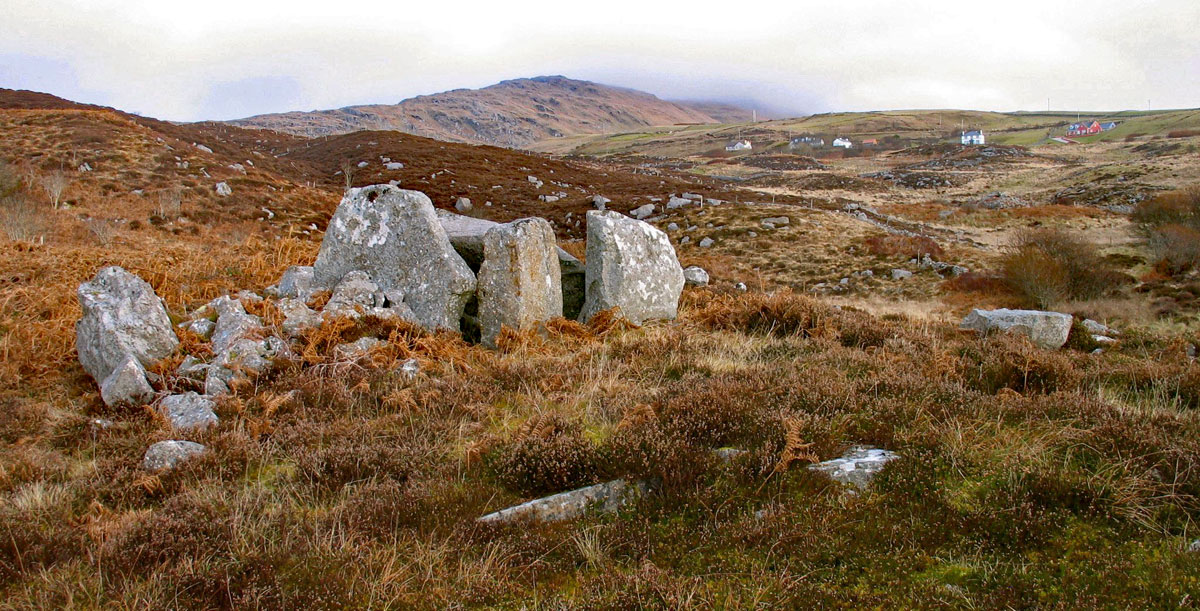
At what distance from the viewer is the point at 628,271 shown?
376 inches

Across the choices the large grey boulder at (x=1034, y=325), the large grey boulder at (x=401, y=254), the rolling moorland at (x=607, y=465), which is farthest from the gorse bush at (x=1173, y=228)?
the large grey boulder at (x=401, y=254)

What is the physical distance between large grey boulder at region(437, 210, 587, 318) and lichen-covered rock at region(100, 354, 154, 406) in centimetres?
467

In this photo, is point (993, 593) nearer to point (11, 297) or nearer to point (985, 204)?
point (11, 297)

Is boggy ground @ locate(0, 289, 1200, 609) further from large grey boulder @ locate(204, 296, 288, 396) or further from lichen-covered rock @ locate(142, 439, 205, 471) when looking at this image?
large grey boulder @ locate(204, 296, 288, 396)

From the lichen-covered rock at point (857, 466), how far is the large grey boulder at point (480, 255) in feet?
21.1

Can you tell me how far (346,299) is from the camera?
8.45 m

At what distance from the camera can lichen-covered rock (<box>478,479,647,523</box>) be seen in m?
3.86

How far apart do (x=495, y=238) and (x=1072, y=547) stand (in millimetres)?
7200

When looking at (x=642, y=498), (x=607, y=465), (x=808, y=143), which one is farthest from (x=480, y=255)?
(x=808, y=143)

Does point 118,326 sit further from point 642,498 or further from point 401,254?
point 642,498

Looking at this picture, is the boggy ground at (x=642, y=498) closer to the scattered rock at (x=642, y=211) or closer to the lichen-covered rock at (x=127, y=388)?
the lichen-covered rock at (x=127, y=388)

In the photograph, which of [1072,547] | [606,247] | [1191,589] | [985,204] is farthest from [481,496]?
[985,204]

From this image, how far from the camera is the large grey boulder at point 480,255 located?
9.94 metres

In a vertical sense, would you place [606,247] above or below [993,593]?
above
